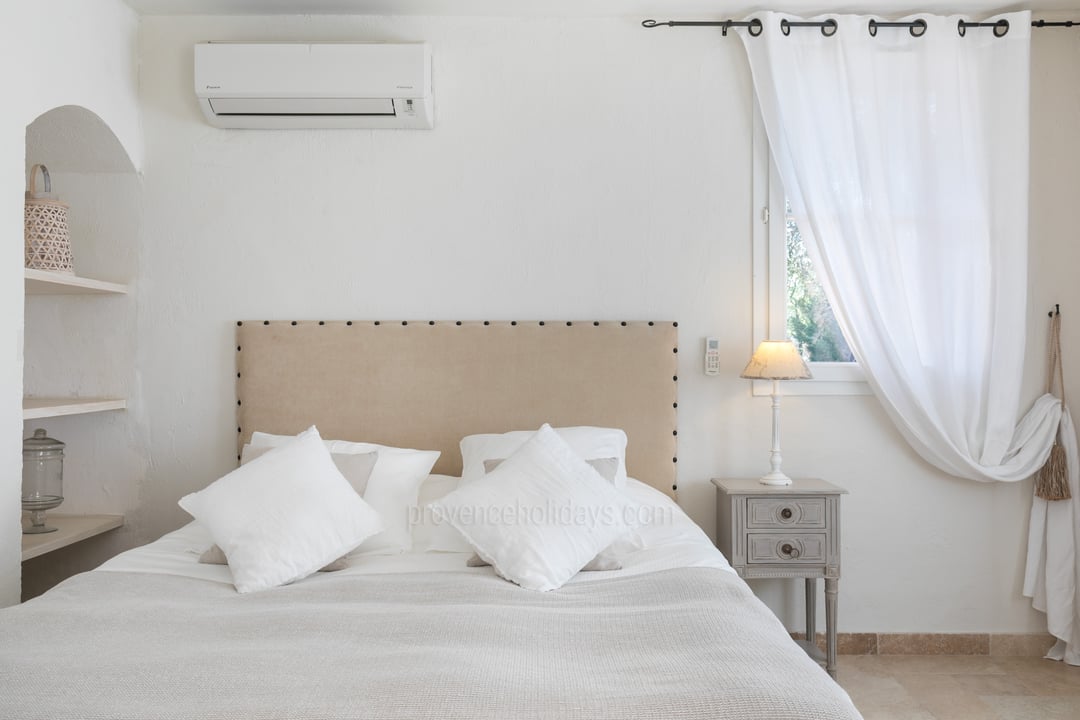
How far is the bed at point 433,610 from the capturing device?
1.46 meters

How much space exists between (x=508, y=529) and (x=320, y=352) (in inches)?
53.2

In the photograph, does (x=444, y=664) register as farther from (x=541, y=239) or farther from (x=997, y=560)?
(x=997, y=560)

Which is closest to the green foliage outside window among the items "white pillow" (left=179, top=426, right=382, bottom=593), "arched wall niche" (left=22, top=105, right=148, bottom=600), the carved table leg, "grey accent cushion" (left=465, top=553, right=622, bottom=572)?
the carved table leg

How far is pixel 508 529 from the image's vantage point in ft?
7.75

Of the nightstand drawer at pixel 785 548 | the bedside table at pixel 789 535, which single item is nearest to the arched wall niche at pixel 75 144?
the bedside table at pixel 789 535

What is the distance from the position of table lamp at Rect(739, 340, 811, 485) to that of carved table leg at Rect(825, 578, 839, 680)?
407 millimetres

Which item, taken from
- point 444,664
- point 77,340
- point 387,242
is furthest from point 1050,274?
point 77,340

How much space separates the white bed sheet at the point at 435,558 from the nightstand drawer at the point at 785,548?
417 millimetres

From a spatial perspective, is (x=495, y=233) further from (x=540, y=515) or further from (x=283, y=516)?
(x=283, y=516)

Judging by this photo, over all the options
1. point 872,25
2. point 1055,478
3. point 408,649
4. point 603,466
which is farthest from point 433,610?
point 872,25

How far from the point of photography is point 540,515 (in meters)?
2.42

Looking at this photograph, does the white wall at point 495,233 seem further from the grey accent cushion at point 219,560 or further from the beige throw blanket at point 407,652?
the beige throw blanket at point 407,652

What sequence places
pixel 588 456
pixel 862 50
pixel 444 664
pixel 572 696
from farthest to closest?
1. pixel 862 50
2. pixel 588 456
3. pixel 444 664
4. pixel 572 696

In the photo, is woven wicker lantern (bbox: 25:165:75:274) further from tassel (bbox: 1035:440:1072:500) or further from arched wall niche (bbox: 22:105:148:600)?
tassel (bbox: 1035:440:1072:500)
